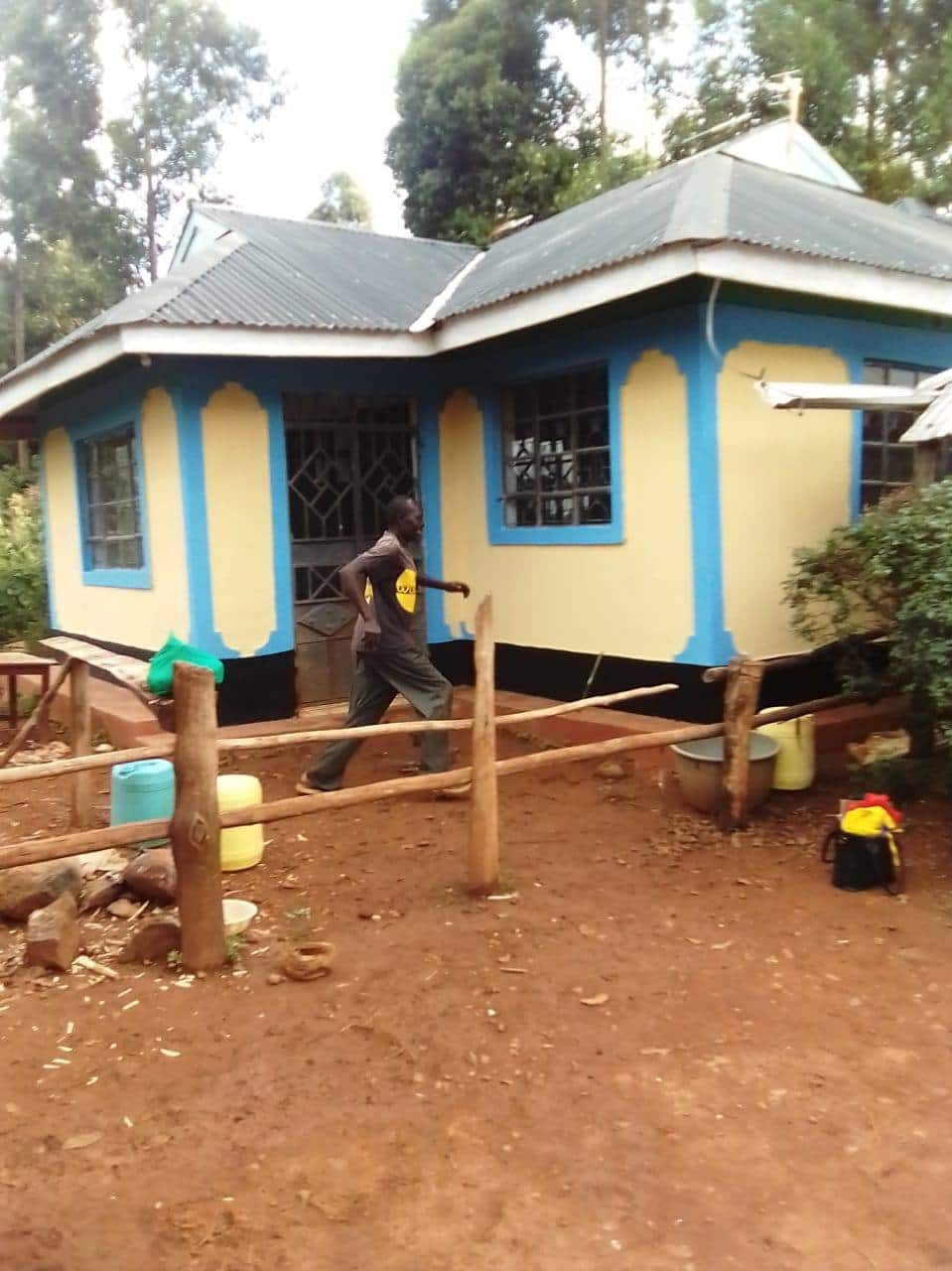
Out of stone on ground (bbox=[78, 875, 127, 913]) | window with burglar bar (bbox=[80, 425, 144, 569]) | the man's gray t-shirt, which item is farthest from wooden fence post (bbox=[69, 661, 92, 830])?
window with burglar bar (bbox=[80, 425, 144, 569])

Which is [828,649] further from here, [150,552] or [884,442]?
[150,552]

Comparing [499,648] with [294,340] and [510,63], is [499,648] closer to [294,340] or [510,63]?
[294,340]

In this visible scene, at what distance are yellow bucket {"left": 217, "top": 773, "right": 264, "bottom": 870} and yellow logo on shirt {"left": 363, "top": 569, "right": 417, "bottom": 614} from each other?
130 centimetres

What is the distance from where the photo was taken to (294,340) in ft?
22.5

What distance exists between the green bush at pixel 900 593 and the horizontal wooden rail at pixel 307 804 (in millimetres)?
829

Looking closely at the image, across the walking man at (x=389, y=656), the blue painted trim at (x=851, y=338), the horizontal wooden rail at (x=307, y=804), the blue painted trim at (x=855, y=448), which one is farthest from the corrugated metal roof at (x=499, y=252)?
the horizontal wooden rail at (x=307, y=804)

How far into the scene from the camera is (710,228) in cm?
562

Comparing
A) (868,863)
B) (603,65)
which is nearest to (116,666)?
(868,863)

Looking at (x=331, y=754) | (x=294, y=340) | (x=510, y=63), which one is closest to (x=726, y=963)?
(x=331, y=754)

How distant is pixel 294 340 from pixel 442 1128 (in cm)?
514

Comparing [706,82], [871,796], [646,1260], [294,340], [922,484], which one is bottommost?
[646,1260]

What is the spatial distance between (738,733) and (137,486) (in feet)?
16.3

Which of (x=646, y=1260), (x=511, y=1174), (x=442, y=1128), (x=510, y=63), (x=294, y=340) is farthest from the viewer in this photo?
(x=510, y=63)

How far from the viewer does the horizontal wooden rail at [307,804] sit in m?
3.63
